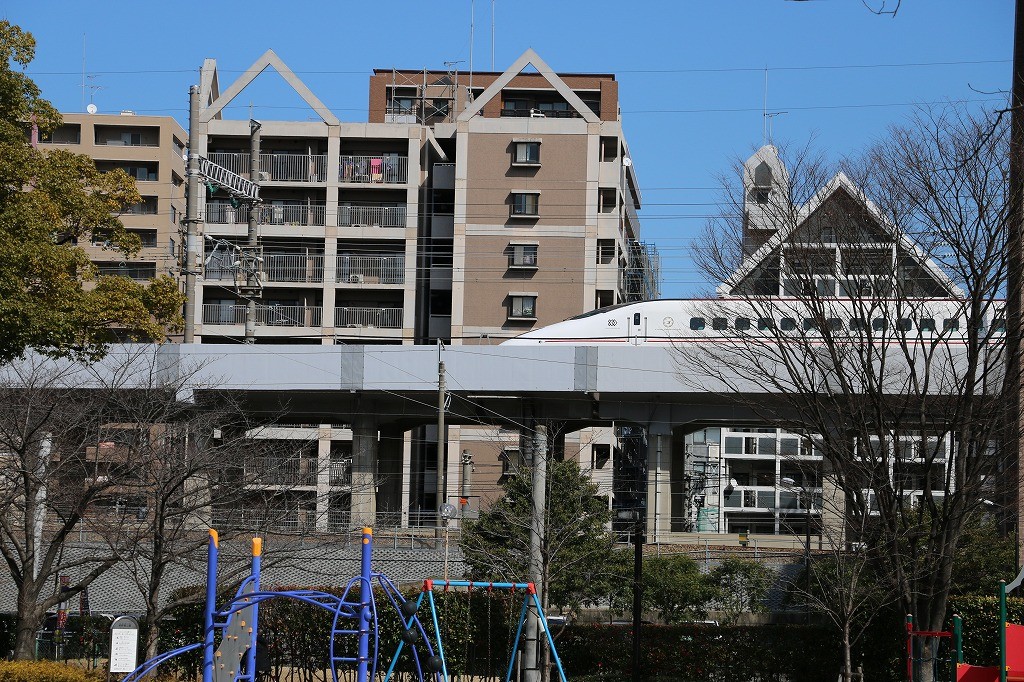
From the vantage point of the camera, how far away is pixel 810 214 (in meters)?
16.2

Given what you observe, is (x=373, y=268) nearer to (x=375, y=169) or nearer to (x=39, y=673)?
(x=375, y=169)

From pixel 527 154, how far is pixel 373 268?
8.60 meters

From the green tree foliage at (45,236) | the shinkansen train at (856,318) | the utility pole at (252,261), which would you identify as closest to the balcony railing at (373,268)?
the utility pole at (252,261)

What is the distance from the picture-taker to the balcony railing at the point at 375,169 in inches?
2048

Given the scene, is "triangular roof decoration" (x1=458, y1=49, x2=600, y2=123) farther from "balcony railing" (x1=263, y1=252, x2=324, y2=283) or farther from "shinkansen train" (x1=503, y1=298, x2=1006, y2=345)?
"shinkansen train" (x1=503, y1=298, x2=1006, y2=345)

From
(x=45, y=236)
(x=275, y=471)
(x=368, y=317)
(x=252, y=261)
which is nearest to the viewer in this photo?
(x=45, y=236)

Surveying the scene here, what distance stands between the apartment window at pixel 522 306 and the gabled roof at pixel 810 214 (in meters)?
33.2

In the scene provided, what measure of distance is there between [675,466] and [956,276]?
21494 millimetres

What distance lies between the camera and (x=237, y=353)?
32.5 m

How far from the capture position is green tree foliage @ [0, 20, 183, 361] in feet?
54.0

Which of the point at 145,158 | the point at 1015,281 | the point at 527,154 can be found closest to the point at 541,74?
the point at 527,154

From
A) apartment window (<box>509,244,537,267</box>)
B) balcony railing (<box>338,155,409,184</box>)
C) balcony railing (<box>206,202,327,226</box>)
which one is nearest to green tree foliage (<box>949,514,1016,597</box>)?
apartment window (<box>509,244,537,267</box>)

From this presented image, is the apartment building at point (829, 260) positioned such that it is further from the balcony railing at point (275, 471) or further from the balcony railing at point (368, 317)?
the balcony railing at point (368, 317)

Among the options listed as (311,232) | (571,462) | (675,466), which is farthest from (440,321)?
(571,462)
